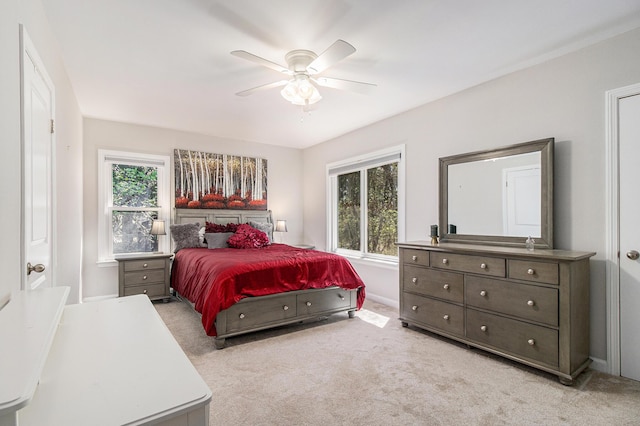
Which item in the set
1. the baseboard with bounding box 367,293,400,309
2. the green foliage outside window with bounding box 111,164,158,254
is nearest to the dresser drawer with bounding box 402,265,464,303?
the baseboard with bounding box 367,293,400,309

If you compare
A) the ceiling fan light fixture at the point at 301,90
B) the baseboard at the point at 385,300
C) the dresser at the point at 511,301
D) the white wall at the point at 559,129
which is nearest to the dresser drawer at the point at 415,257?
the dresser at the point at 511,301

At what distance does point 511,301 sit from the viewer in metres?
2.52

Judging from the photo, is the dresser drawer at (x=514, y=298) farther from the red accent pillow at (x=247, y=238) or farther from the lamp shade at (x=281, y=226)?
the lamp shade at (x=281, y=226)

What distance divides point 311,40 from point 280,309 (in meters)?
2.45

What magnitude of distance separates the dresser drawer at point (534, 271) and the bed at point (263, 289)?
165 centimetres

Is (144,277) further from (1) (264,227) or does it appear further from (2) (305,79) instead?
(2) (305,79)

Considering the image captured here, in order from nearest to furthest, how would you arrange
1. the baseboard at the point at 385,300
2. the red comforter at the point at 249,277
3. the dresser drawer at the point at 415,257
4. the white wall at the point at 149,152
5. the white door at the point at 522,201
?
the white door at the point at 522,201
the red comforter at the point at 249,277
the dresser drawer at the point at 415,257
the baseboard at the point at 385,300
the white wall at the point at 149,152

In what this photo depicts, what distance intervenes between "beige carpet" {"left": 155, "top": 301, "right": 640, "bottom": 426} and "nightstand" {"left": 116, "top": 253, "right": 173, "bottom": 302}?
1436 mm

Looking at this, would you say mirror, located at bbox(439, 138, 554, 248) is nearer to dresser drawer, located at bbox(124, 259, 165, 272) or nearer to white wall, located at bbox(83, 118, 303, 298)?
white wall, located at bbox(83, 118, 303, 298)

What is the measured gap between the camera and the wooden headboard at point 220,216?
485 cm

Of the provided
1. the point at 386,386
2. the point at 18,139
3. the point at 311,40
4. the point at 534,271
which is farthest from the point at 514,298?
the point at 18,139

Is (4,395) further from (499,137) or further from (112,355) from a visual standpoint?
(499,137)

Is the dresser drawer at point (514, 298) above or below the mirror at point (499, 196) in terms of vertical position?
below

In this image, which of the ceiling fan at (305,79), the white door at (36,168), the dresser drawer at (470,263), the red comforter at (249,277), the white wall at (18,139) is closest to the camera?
the white wall at (18,139)
